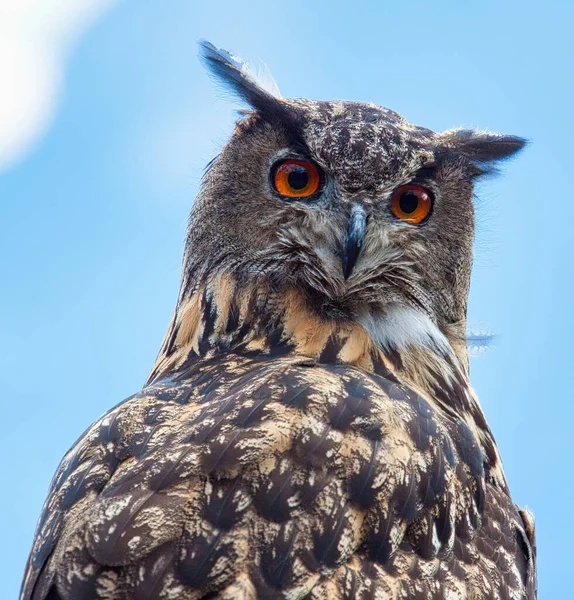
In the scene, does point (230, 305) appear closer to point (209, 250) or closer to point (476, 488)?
point (209, 250)

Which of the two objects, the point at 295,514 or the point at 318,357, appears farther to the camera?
the point at 318,357

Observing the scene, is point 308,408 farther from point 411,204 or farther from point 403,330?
point 411,204

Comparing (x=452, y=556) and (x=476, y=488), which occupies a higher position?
(x=476, y=488)

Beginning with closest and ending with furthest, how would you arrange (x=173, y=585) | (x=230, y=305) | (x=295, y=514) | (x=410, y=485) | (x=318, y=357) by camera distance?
1. (x=173, y=585)
2. (x=295, y=514)
3. (x=410, y=485)
4. (x=318, y=357)
5. (x=230, y=305)

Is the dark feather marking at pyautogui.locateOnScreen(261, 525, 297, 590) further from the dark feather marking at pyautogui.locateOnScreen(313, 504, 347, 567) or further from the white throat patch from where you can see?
the white throat patch

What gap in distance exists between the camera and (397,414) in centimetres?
241

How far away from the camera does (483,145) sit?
364cm

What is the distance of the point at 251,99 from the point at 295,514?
181cm

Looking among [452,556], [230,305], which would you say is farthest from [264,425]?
[230,305]

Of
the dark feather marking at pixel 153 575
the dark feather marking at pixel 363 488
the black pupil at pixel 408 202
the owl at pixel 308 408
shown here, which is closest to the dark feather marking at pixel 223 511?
the owl at pixel 308 408

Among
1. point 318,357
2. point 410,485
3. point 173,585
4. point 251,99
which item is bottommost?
point 173,585

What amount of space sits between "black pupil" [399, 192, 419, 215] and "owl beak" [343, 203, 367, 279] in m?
0.23

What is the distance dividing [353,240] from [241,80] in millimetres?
893

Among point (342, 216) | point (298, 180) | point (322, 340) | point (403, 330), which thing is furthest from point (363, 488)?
point (298, 180)
